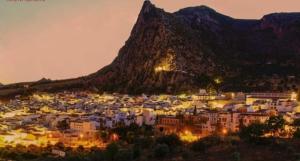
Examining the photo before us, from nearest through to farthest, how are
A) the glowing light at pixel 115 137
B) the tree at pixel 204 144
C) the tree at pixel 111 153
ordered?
1. the tree at pixel 204 144
2. the tree at pixel 111 153
3. the glowing light at pixel 115 137

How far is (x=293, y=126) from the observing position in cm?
3666

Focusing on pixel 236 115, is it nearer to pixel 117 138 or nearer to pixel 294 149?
pixel 117 138

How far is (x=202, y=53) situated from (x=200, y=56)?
1.40 metres

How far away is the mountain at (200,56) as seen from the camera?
8812 centimetres

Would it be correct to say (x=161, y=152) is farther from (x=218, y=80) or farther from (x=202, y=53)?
(x=202, y=53)

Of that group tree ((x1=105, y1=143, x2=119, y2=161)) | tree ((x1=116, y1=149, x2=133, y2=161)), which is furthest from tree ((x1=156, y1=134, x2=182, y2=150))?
tree ((x1=116, y1=149, x2=133, y2=161))

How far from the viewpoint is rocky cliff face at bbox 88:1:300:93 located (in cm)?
8888

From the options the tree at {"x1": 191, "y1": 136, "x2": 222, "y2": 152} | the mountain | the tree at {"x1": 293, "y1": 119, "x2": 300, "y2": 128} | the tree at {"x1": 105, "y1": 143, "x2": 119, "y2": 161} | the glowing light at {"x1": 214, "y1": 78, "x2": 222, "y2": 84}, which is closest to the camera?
the tree at {"x1": 191, "y1": 136, "x2": 222, "y2": 152}

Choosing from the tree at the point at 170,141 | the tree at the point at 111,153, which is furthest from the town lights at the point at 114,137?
the tree at the point at 111,153

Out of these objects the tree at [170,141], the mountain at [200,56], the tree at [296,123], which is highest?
the mountain at [200,56]

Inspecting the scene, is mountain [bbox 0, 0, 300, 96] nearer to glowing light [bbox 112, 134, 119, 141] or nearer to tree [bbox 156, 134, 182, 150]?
glowing light [bbox 112, 134, 119, 141]

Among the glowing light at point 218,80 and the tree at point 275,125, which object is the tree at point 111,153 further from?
the glowing light at point 218,80

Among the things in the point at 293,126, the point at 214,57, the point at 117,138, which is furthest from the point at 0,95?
the point at 293,126

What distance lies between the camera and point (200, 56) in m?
96.4
